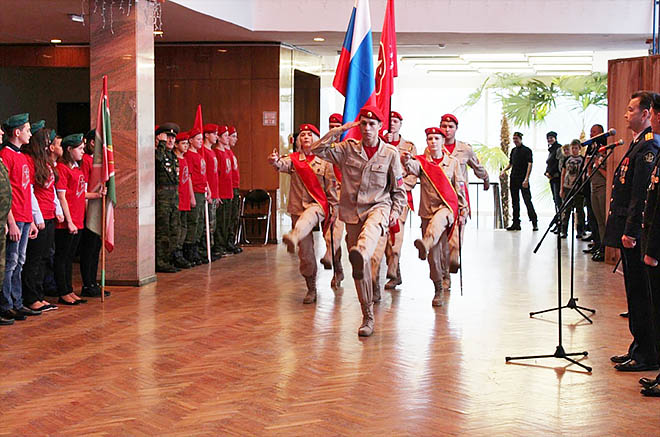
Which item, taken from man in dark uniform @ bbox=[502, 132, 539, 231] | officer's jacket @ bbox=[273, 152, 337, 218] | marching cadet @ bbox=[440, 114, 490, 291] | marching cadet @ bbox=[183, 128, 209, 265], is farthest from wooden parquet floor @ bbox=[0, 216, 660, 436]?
man in dark uniform @ bbox=[502, 132, 539, 231]

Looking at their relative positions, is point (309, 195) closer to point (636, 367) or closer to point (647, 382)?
point (636, 367)

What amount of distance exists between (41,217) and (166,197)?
3171 millimetres

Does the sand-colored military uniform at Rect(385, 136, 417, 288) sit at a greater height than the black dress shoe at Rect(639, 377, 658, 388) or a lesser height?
greater

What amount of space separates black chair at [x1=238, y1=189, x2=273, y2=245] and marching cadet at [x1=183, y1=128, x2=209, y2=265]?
111 inches

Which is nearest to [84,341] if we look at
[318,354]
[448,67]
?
[318,354]

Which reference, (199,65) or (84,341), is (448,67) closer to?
(199,65)

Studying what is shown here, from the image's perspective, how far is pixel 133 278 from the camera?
9.98m

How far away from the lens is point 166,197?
436 inches

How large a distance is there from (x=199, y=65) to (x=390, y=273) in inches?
263

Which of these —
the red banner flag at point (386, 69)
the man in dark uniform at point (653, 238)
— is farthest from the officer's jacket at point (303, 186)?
the man in dark uniform at point (653, 238)

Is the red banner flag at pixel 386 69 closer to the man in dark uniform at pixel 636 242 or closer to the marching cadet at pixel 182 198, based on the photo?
the man in dark uniform at pixel 636 242

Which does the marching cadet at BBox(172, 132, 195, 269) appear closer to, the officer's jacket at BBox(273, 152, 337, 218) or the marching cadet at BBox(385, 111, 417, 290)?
the officer's jacket at BBox(273, 152, 337, 218)

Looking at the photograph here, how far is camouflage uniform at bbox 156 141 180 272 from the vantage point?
433 inches

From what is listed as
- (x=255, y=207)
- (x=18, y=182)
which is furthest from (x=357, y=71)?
(x=255, y=207)
